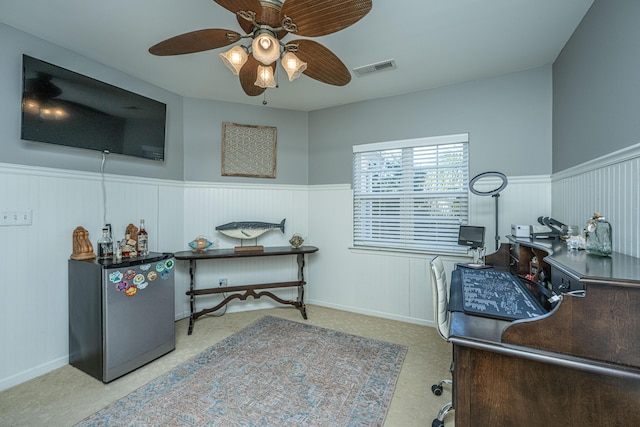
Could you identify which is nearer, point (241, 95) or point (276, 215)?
point (241, 95)

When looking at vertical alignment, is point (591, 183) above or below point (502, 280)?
above

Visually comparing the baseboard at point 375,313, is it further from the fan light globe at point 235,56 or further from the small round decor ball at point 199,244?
the fan light globe at point 235,56

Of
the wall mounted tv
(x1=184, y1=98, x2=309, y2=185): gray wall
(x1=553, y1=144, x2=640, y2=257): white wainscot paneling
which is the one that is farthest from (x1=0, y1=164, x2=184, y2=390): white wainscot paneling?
(x1=553, y1=144, x2=640, y2=257): white wainscot paneling

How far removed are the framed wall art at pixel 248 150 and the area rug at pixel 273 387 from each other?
194cm

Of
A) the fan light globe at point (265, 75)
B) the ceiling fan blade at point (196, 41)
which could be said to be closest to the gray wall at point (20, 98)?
the ceiling fan blade at point (196, 41)

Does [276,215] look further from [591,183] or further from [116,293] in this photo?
[591,183]

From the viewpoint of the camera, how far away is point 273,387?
1935 millimetres

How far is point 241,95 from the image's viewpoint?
3.17m

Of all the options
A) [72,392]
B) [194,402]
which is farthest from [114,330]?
[194,402]

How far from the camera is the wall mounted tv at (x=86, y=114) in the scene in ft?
6.46

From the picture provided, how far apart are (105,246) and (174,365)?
3.73 feet

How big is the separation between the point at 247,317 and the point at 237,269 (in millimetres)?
590

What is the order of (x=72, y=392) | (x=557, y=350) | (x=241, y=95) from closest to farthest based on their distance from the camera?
(x=557, y=350), (x=72, y=392), (x=241, y=95)

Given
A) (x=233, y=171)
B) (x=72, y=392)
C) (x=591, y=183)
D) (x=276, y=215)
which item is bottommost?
(x=72, y=392)
